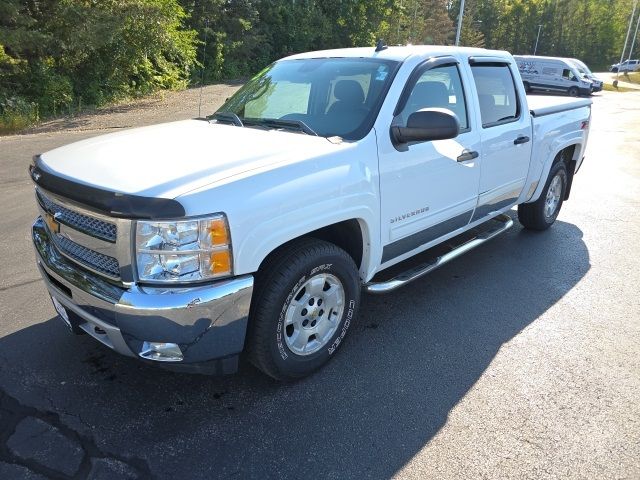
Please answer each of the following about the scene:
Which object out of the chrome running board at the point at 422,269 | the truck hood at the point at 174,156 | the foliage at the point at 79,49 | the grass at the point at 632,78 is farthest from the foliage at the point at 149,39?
the grass at the point at 632,78

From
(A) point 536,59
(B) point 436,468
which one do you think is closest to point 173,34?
(B) point 436,468

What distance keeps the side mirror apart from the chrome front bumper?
1.46 m

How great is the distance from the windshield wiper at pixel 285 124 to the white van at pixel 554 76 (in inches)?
1149

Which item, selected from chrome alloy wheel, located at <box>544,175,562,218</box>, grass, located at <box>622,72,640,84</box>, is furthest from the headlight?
grass, located at <box>622,72,640,84</box>

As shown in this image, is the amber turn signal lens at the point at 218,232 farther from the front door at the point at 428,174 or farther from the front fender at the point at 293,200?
the front door at the point at 428,174

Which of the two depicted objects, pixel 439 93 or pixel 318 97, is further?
pixel 439 93

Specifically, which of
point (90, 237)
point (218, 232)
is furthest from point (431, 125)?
point (90, 237)

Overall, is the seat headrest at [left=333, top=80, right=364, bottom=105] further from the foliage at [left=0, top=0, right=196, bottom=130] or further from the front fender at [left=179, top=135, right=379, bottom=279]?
the foliage at [left=0, top=0, right=196, bottom=130]

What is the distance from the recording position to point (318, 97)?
3.67 meters

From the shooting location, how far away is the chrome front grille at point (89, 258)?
2557 millimetres

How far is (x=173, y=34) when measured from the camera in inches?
703

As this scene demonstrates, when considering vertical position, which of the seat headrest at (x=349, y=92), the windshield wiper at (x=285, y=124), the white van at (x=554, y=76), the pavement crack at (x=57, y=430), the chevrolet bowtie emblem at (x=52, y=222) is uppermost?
the seat headrest at (x=349, y=92)

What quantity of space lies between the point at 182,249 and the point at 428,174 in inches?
76.0

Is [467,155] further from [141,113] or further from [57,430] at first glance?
[141,113]
